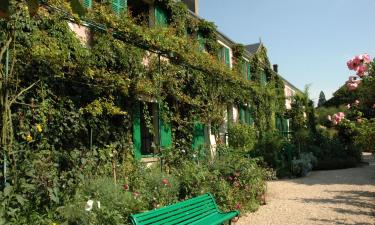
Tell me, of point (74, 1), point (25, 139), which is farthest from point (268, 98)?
point (74, 1)

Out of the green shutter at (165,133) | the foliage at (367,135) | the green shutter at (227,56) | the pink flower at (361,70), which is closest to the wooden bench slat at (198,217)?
the green shutter at (165,133)

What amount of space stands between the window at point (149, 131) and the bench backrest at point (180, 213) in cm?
323

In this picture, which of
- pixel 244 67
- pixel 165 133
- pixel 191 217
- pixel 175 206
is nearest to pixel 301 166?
pixel 244 67

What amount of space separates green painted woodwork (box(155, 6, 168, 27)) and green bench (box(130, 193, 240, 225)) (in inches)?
255

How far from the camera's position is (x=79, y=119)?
269 inches

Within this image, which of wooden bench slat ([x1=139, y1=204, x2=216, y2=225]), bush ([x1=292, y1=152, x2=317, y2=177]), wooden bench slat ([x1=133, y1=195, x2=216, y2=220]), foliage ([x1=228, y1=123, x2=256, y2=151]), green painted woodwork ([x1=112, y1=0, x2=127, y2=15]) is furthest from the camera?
bush ([x1=292, y1=152, x2=317, y2=177])

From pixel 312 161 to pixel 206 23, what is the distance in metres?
6.95

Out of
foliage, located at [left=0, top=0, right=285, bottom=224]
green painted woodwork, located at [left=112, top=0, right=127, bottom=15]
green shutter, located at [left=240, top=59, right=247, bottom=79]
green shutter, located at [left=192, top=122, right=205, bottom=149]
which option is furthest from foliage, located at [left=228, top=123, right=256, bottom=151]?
green painted woodwork, located at [left=112, top=0, right=127, bottom=15]

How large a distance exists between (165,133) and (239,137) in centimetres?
423

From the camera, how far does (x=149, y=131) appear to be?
875cm

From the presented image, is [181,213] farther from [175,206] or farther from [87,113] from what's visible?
[87,113]

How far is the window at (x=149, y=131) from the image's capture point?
8.61 metres

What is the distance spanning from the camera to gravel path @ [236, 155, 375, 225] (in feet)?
22.4

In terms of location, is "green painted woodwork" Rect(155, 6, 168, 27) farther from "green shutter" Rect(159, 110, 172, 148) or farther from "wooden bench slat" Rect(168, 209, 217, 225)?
"wooden bench slat" Rect(168, 209, 217, 225)
